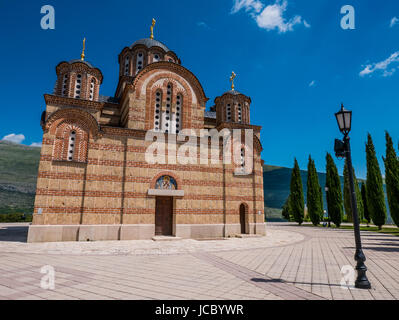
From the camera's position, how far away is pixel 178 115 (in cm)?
1767

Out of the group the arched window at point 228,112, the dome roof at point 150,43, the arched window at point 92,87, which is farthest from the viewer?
the dome roof at point 150,43

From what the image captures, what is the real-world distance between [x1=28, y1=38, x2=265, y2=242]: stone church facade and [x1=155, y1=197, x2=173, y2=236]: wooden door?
0.21 ft

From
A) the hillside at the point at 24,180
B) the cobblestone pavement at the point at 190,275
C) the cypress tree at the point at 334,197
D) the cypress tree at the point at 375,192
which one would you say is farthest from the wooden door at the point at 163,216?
the hillside at the point at 24,180

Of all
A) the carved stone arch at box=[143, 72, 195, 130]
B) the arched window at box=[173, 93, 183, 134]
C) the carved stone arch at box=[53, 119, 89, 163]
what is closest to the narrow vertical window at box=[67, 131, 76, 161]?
the carved stone arch at box=[53, 119, 89, 163]

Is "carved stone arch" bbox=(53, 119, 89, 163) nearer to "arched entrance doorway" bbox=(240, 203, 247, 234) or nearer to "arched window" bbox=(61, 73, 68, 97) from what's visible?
"arched window" bbox=(61, 73, 68, 97)

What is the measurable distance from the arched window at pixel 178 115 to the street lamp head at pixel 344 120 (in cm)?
1193

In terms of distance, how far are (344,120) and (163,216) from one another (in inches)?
493

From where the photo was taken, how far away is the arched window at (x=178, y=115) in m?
17.3

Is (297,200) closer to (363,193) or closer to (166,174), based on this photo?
(363,193)

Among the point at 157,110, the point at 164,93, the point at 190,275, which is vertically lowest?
the point at 190,275

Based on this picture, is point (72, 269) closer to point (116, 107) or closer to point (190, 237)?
point (190, 237)

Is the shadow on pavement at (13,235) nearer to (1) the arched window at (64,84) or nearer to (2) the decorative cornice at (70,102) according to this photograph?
(2) the decorative cornice at (70,102)

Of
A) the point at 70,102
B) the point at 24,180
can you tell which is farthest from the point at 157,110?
the point at 24,180

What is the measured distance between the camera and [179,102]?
58.8 feet
